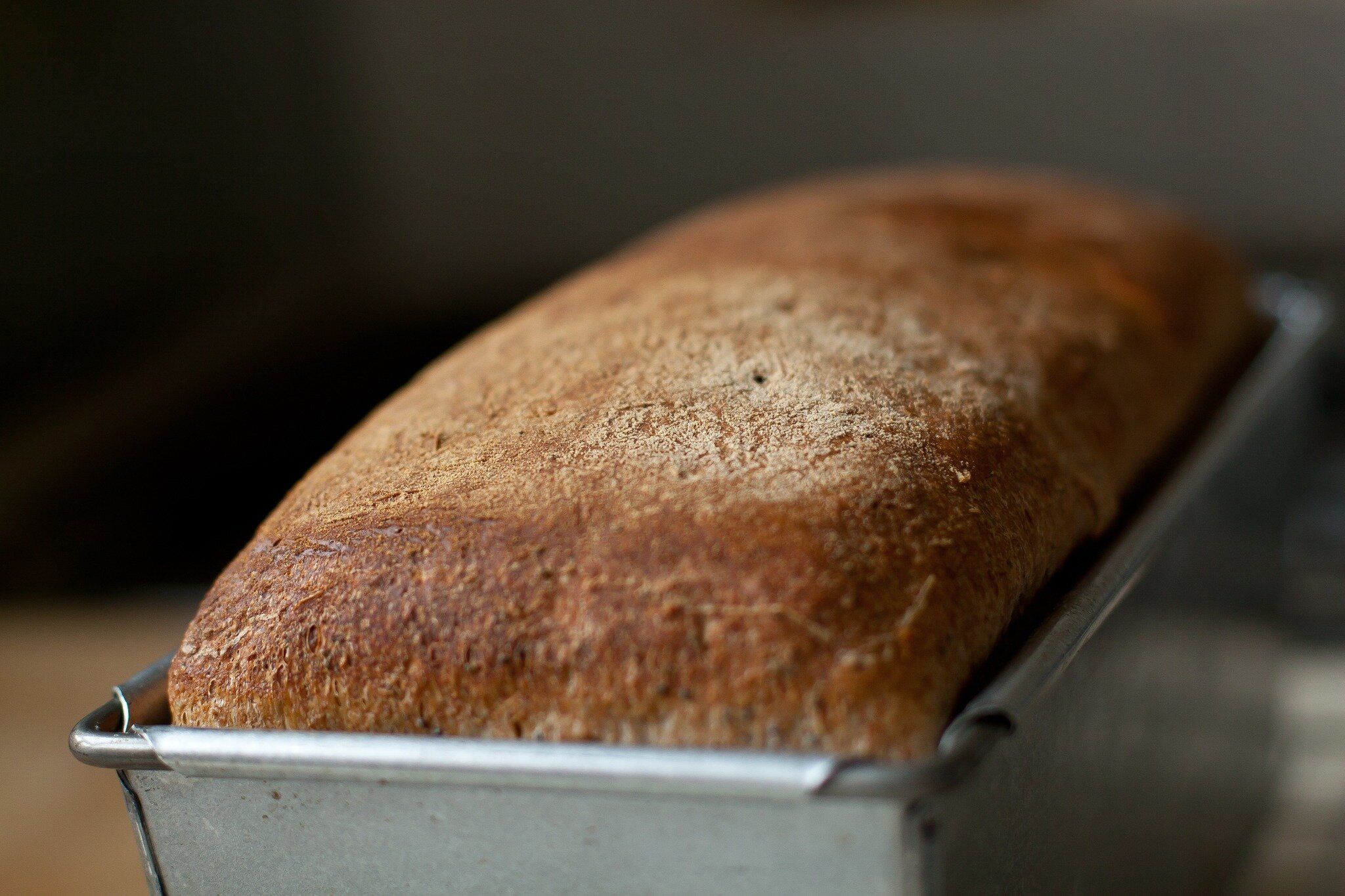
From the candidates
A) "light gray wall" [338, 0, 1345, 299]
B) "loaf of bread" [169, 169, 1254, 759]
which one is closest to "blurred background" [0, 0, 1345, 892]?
"light gray wall" [338, 0, 1345, 299]

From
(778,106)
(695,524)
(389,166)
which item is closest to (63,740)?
(695,524)

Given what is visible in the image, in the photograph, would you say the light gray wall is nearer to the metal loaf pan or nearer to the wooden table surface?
the wooden table surface

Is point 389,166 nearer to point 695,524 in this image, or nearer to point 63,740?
point 63,740

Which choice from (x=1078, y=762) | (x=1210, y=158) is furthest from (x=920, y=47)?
(x=1078, y=762)

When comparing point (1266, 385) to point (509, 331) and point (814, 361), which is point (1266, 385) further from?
point (509, 331)

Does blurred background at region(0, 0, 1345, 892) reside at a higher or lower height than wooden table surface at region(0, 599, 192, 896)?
higher
